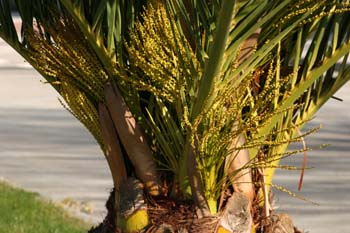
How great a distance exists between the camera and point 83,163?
1100cm

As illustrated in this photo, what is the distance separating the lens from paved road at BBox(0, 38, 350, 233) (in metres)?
9.16

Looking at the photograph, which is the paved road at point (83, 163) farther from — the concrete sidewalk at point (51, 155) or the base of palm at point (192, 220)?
the base of palm at point (192, 220)

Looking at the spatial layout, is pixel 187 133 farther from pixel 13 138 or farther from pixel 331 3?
pixel 13 138

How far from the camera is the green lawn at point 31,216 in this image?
26.9 feet

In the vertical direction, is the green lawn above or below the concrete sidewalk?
below

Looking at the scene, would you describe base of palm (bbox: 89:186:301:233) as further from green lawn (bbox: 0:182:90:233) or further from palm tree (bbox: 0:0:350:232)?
green lawn (bbox: 0:182:90:233)

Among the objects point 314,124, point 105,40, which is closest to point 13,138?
point 314,124

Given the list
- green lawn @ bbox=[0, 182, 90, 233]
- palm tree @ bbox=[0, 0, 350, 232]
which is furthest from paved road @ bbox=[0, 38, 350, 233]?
palm tree @ bbox=[0, 0, 350, 232]

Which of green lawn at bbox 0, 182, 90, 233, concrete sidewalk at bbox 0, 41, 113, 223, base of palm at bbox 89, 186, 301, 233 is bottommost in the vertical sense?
green lawn at bbox 0, 182, 90, 233

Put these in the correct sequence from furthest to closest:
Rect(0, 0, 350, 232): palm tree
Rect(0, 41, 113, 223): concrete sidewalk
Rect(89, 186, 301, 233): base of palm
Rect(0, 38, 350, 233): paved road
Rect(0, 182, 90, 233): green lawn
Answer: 1. Rect(0, 41, 113, 223): concrete sidewalk
2. Rect(0, 38, 350, 233): paved road
3. Rect(0, 182, 90, 233): green lawn
4. Rect(89, 186, 301, 233): base of palm
5. Rect(0, 0, 350, 232): palm tree

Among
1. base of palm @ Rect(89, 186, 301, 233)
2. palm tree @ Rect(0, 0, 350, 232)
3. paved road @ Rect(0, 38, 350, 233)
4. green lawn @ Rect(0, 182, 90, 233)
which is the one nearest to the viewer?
palm tree @ Rect(0, 0, 350, 232)

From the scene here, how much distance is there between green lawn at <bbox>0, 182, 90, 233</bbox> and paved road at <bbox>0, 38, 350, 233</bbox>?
0.27 m

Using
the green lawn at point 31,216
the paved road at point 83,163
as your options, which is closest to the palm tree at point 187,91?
the paved road at point 83,163

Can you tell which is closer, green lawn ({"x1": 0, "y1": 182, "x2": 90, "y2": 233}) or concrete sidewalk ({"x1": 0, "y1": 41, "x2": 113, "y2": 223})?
green lawn ({"x1": 0, "y1": 182, "x2": 90, "y2": 233})
